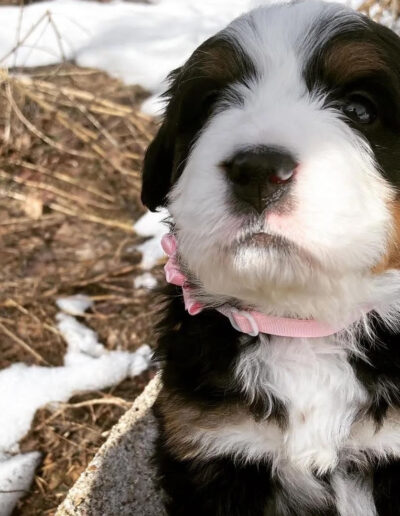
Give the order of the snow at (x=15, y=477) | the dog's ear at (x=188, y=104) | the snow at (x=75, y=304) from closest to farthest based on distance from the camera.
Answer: the dog's ear at (x=188, y=104) < the snow at (x=15, y=477) < the snow at (x=75, y=304)

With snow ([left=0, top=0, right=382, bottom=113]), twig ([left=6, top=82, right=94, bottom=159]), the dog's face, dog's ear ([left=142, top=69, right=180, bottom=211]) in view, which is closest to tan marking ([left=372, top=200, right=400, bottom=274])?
the dog's face

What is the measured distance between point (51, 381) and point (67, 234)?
5.01 feet

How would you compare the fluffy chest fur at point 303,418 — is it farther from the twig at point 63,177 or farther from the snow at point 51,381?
the twig at point 63,177

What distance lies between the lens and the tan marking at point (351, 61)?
203 centimetres

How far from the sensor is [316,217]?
178 cm

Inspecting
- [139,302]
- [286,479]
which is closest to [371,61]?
[286,479]

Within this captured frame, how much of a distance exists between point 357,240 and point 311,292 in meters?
0.19

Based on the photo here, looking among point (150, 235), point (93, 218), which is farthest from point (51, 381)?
point (93, 218)

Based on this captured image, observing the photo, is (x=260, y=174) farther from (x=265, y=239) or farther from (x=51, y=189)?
(x=51, y=189)

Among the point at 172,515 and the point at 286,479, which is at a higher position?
the point at 286,479

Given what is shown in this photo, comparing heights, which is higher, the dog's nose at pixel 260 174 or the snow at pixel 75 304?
the dog's nose at pixel 260 174

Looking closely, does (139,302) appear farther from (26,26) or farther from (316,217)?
(26,26)

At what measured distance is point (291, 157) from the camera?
1742 mm

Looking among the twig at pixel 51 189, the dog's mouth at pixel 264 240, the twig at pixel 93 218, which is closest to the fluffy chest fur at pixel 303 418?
the dog's mouth at pixel 264 240
